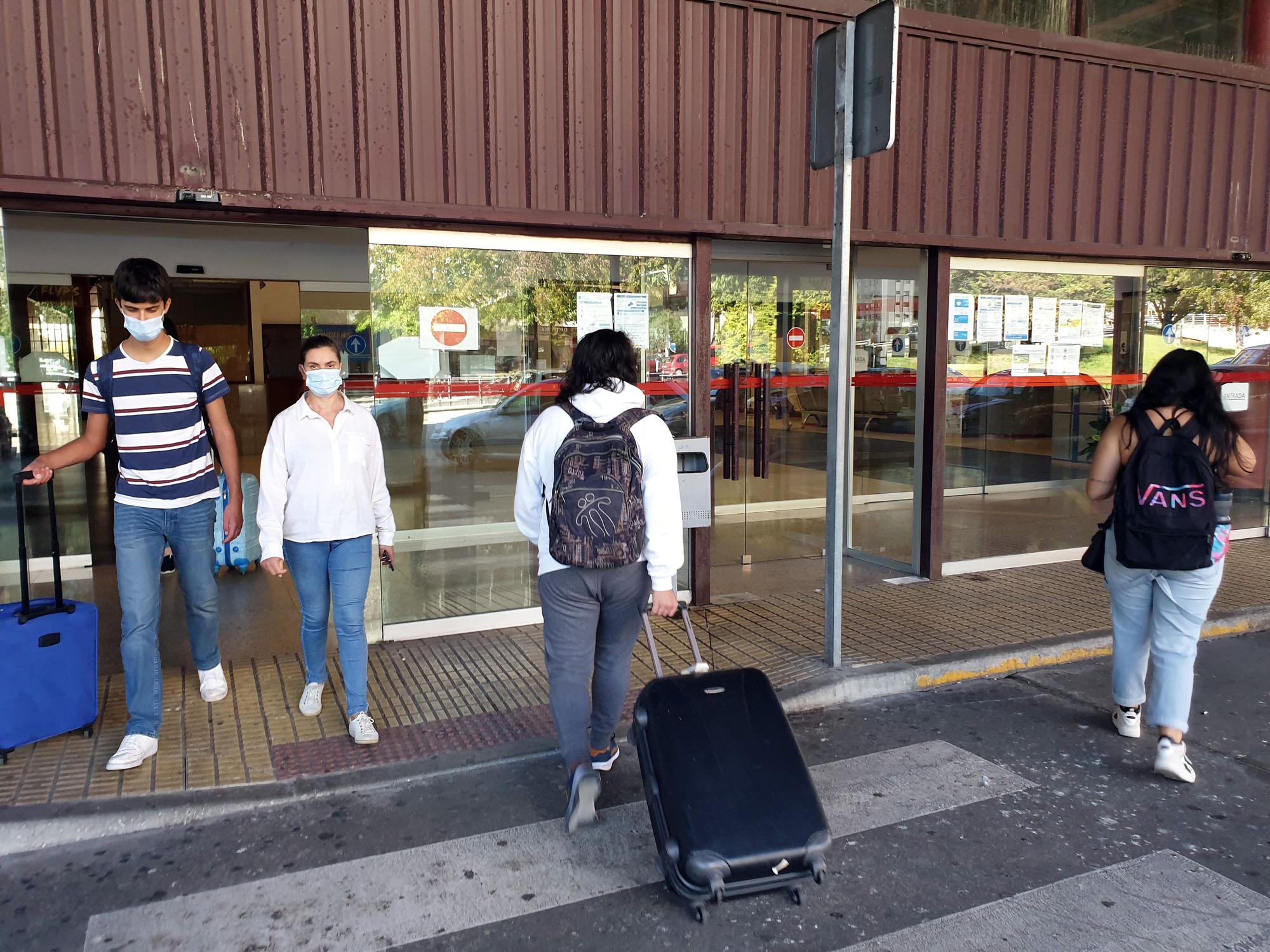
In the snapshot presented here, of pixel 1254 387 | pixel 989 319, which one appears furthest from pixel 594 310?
pixel 1254 387

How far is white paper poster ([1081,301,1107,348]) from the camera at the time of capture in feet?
26.2

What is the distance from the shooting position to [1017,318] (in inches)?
305

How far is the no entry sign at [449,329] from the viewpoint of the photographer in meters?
5.78

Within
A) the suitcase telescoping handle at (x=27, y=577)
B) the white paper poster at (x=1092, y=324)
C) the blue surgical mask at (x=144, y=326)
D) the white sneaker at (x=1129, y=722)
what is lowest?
the white sneaker at (x=1129, y=722)

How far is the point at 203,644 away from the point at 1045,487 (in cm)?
850

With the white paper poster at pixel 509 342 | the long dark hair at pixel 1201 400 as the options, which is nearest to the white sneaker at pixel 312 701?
the white paper poster at pixel 509 342

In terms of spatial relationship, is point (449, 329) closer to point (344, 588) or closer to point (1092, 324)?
point (344, 588)

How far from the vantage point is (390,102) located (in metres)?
5.29

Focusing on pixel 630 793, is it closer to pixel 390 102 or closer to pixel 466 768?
pixel 466 768

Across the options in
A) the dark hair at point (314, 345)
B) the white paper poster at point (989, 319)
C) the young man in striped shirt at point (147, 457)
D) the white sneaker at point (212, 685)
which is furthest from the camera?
the white paper poster at point (989, 319)

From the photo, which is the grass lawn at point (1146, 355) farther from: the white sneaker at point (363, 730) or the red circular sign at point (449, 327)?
the white sneaker at point (363, 730)

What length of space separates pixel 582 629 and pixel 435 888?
1025 mm

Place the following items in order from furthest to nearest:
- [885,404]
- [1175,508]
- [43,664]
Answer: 1. [885,404]
2. [1175,508]
3. [43,664]

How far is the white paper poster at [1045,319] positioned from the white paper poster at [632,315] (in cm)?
350
